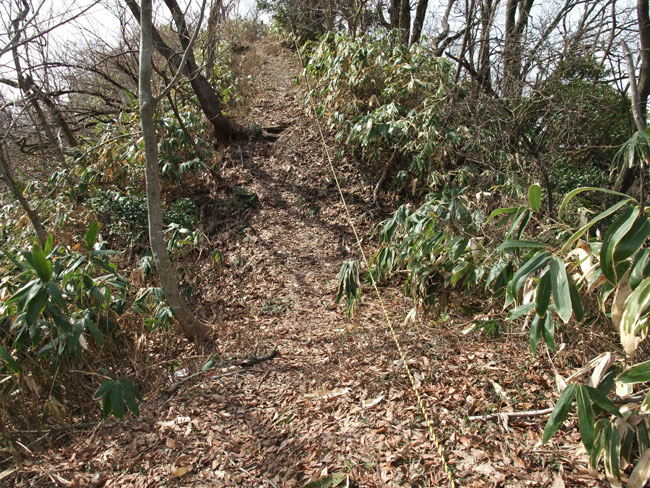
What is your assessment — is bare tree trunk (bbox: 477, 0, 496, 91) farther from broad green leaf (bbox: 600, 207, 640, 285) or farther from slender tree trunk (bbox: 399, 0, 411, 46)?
broad green leaf (bbox: 600, 207, 640, 285)

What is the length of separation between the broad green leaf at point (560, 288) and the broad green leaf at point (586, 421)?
0.92 feet

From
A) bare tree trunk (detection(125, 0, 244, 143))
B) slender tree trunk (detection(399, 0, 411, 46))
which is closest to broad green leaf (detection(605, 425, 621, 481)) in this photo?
bare tree trunk (detection(125, 0, 244, 143))

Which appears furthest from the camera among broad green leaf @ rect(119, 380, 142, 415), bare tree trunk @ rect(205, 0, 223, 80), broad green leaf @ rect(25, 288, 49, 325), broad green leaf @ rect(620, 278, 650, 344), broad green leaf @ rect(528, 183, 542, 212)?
bare tree trunk @ rect(205, 0, 223, 80)

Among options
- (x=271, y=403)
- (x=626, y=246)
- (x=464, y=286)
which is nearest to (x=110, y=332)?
(x=271, y=403)

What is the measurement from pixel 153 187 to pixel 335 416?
6.46 ft

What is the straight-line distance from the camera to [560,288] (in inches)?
47.0

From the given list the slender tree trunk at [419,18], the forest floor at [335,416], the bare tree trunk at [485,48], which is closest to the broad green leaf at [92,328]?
the forest floor at [335,416]

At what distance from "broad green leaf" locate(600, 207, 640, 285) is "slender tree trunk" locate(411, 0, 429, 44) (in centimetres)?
634

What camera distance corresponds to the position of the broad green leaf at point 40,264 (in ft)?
6.21

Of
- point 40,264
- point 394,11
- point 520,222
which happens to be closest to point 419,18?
point 394,11

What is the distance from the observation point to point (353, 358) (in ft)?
8.86

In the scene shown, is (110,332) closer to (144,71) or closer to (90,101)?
(144,71)

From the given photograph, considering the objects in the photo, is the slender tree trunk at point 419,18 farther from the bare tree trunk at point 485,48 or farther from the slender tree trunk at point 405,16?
the bare tree trunk at point 485,48

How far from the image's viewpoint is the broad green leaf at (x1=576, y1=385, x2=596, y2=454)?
1.20 meters
